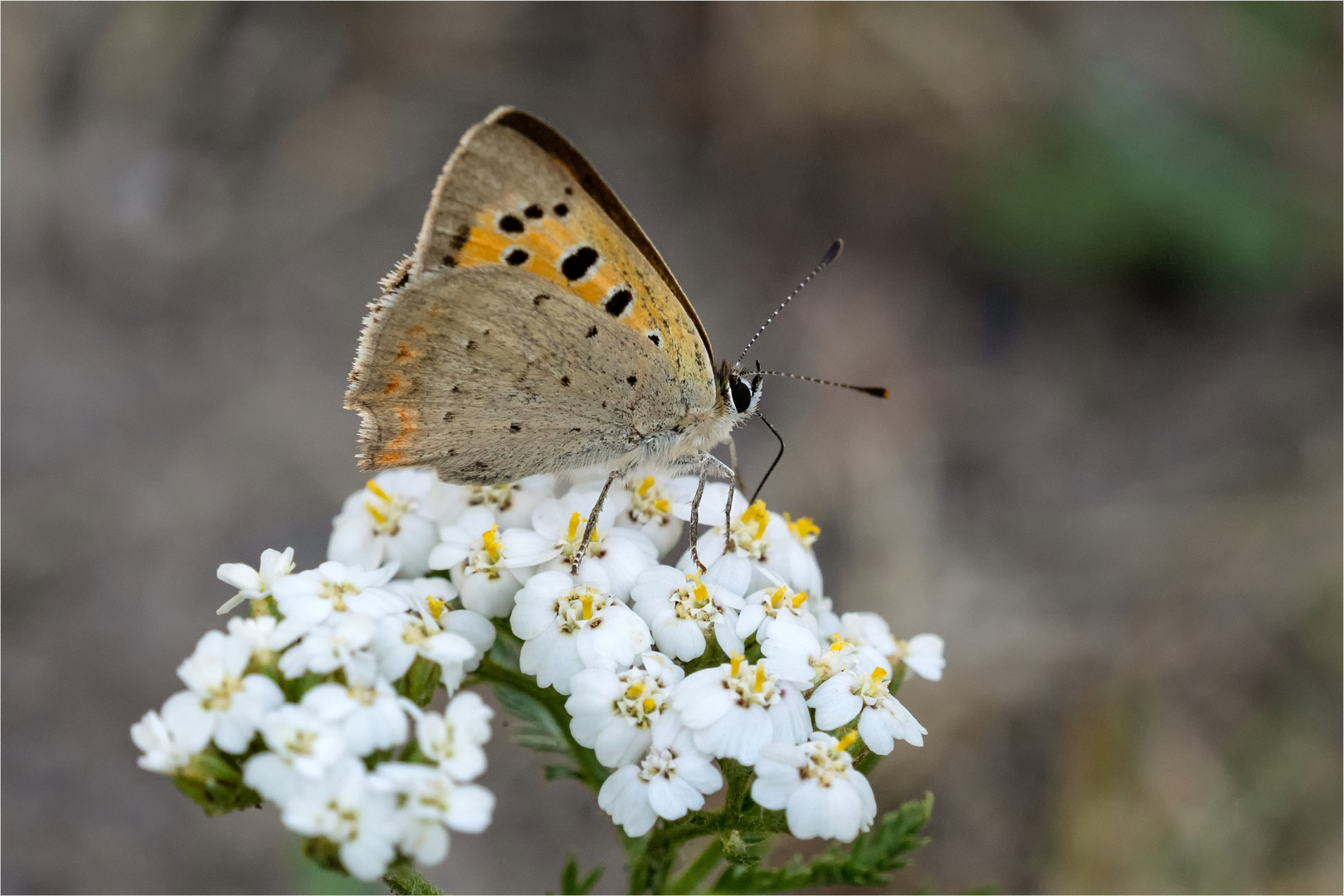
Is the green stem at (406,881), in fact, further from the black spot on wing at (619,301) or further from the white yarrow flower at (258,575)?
the black spot on wing at (619,301)

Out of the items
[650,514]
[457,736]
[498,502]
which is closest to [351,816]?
[457,736]

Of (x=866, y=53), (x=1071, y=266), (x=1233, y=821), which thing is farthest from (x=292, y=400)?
(x=1233, y=821)

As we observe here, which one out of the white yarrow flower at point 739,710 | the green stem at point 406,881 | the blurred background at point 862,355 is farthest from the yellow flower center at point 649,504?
the blurred background at point 862,355

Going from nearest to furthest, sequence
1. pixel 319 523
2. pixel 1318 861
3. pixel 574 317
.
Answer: pixel 574 317, pixel 1318 861, pixel 319 523

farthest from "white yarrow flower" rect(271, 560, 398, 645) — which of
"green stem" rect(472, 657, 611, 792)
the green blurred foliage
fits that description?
the green blurred foliage

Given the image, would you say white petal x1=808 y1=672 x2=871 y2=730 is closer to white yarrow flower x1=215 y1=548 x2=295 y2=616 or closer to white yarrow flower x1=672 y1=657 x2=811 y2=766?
white yarrow flower x1=672 y1=657 x2=811 y2=766

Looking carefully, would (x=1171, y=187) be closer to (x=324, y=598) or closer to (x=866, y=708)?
(x=866, y=708)

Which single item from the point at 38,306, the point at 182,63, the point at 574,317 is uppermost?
the point at 182,63

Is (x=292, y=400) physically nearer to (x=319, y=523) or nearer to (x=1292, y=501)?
(x=319, y=523)
